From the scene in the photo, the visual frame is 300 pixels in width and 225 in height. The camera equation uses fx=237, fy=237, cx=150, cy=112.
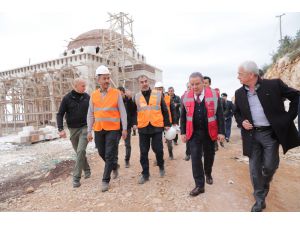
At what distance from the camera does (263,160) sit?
3.05 m

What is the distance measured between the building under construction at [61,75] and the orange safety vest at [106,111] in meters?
14.5

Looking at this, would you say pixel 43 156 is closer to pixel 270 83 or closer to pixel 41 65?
pixel 270 83

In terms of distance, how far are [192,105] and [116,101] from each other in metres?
1.33

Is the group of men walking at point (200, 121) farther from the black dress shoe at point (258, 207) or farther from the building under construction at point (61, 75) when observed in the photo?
the building under construction at point (61, 75)

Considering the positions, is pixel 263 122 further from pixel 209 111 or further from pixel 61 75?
pixel 61 75

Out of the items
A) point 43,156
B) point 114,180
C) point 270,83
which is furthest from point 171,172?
point 43,156

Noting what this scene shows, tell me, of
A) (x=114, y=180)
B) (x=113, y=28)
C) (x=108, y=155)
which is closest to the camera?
(x=108, y=155)

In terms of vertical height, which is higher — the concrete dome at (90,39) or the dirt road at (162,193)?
the concrete dome at (90,39)

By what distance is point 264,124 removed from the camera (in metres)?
2.96

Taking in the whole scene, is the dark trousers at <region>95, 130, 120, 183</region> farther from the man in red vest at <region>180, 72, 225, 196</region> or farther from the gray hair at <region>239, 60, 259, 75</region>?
the gray hair at <region>239, 60, 259, 75</region>

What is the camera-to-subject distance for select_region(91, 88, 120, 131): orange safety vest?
→ 401cm

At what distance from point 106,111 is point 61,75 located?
1672 cm

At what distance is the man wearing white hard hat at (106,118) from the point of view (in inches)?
157

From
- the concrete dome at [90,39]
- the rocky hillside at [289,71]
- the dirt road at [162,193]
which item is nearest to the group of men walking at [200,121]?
the dirt road at [162,193]
